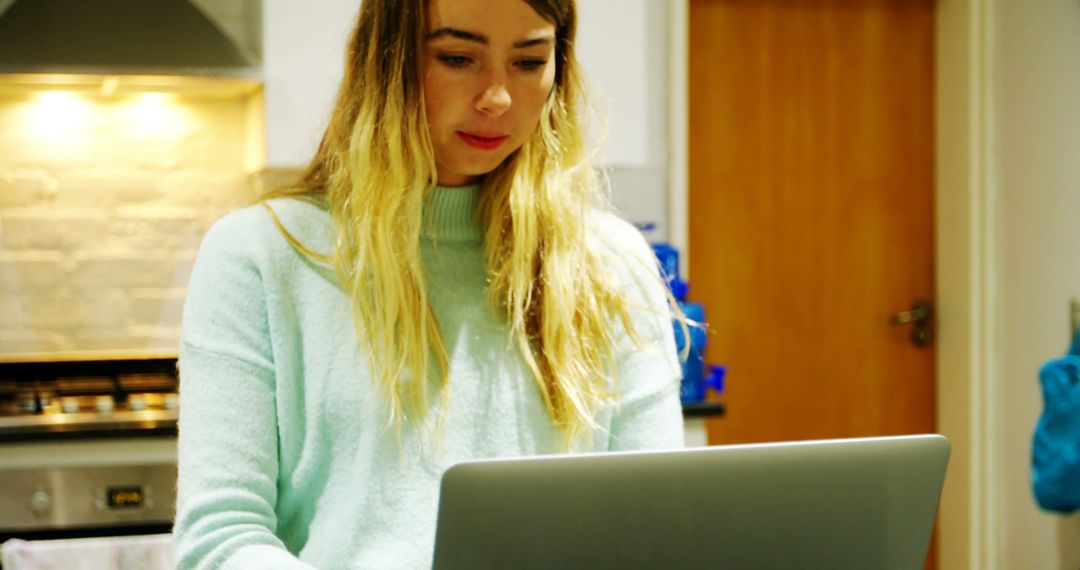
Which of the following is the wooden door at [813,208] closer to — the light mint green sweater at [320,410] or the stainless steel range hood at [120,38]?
the stainless steel range hood at [120,38]

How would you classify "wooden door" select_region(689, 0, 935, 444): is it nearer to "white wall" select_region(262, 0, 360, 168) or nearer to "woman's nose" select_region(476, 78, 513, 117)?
"white wall" select_region(262, 0, 360, 168)

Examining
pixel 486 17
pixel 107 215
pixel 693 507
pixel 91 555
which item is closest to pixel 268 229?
pixel 486 17

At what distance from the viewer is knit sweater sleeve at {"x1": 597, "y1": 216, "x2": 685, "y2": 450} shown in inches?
43.4

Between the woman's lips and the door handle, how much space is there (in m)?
2.50

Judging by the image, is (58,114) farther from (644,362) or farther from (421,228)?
(644,362)

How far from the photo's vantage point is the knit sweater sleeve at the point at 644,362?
1.10m

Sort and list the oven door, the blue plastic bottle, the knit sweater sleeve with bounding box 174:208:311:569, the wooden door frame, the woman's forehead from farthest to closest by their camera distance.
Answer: the wooden door frame
the blue plastic bottle
the oven door
the woman's forehead
the knit sweater sleeve with bounding box 174:208:311:569

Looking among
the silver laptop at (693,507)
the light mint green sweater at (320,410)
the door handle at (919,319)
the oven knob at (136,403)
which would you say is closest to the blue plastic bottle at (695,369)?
the door handle at (919,319)

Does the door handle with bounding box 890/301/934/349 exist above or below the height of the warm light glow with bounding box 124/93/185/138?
below

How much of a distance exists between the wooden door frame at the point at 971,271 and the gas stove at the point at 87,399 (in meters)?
1.30

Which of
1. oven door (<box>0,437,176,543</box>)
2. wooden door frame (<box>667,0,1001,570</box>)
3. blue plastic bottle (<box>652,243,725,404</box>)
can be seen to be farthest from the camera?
wooden door frame (<box>667,0,1001,570</box>)

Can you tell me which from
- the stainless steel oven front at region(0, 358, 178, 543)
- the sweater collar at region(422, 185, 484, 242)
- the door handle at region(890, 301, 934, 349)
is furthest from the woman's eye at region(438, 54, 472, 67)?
the door handle at region(890, 301, 934, 349)

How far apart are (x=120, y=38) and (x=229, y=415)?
1.72 meters

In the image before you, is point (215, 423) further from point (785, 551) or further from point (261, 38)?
point (261, 38)
